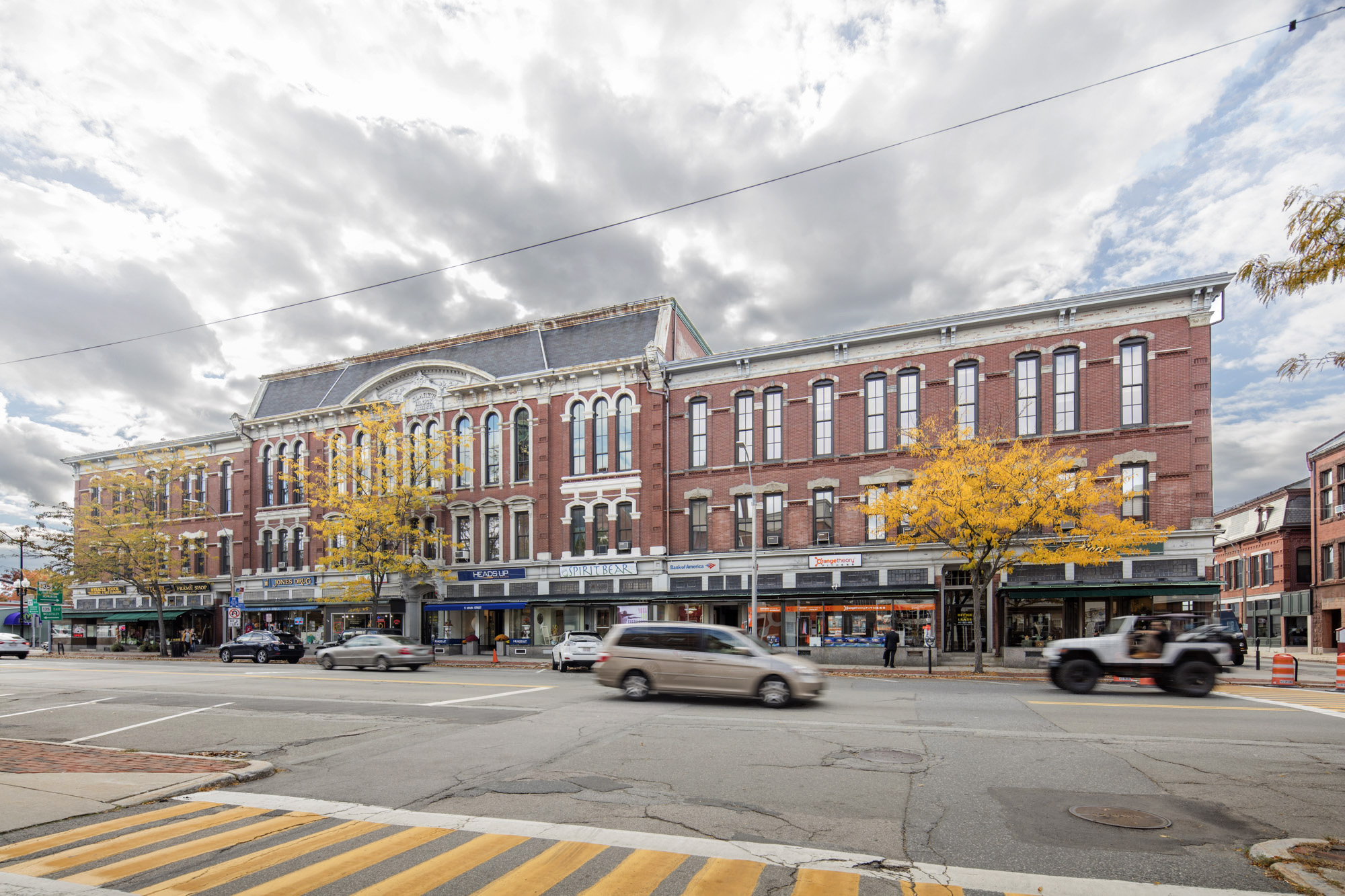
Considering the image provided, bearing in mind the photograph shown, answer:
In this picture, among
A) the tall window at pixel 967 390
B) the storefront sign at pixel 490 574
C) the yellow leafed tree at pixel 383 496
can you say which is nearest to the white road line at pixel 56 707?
the yellow leafed tree at pixel 383 496

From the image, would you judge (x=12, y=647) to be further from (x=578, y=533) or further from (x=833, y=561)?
(x=833, y=561)

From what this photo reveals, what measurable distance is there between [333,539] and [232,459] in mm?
10966

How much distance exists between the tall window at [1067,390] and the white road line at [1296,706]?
43.0ft

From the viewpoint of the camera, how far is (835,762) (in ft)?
32.6

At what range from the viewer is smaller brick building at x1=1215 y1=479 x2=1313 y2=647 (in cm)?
4856

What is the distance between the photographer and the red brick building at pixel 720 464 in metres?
28.3

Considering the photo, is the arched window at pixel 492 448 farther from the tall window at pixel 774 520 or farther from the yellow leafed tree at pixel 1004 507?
the yellow leafed tree at pixel 1004 507

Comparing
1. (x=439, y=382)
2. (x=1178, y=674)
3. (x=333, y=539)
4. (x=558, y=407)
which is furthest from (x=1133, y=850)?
(x=333, y=539)

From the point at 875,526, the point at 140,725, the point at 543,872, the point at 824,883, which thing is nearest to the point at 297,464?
the point at 875,526

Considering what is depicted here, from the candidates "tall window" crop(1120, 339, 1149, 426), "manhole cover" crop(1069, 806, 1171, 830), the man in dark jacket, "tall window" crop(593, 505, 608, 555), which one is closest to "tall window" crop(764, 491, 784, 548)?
the man in dark jacket

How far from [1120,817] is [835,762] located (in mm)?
3335

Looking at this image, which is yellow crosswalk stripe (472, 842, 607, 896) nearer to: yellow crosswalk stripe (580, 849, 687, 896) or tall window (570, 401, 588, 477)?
yellow crosswalk stripe (580, 849, 687, 896)

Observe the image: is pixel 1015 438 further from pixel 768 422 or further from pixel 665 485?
pixel 665 485

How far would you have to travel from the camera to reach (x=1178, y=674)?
1753 centimetres
